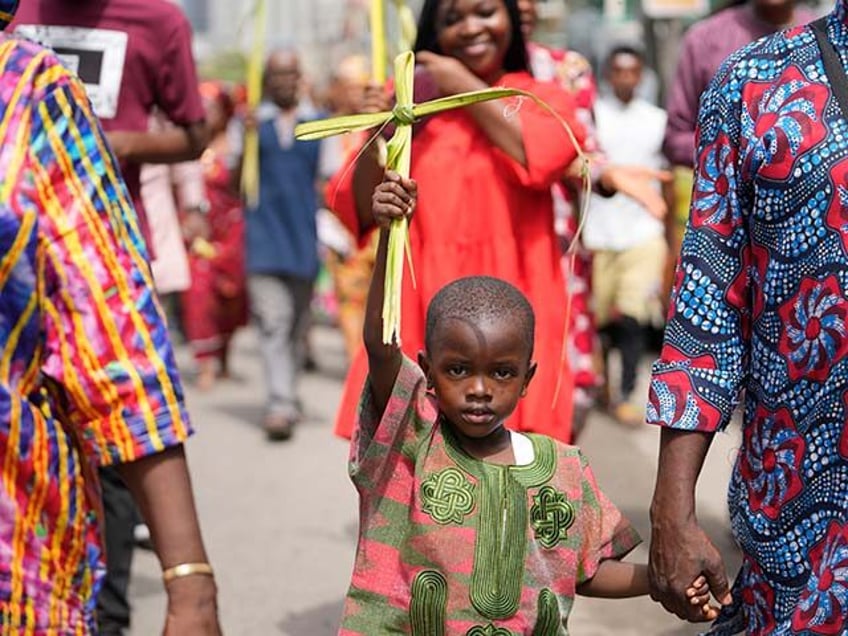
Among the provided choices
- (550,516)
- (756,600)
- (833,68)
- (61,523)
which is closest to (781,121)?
(833,68)

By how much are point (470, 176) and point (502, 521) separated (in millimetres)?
1432

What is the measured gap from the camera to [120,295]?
2.23m

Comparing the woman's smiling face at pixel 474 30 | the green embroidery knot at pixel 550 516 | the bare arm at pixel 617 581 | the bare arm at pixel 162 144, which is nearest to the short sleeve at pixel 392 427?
the green embroidery knot at pixel 550 516

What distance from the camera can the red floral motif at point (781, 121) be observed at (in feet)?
8.54

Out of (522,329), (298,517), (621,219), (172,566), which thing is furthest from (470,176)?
(621,219)

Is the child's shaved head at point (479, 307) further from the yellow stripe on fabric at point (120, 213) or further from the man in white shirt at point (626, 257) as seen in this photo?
the man in white shirt at point (626, 257)

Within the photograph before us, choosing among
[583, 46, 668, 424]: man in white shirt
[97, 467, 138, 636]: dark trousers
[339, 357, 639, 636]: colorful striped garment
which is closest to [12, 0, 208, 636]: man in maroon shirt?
[97, 467, 138, 636]: dark trousers

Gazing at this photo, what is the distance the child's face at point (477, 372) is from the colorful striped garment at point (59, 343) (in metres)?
0.94

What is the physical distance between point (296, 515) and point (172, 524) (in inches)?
184

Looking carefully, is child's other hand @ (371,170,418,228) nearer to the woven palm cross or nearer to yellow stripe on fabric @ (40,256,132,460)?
the woven palm cross

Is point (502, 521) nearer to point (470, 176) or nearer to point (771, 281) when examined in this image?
point (771, 281)

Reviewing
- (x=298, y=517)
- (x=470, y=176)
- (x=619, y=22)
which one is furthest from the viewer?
(x=619, y=22)

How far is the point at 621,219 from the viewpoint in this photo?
9.20 m

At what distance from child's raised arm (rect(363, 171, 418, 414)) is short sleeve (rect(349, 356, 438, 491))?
0.09ft
